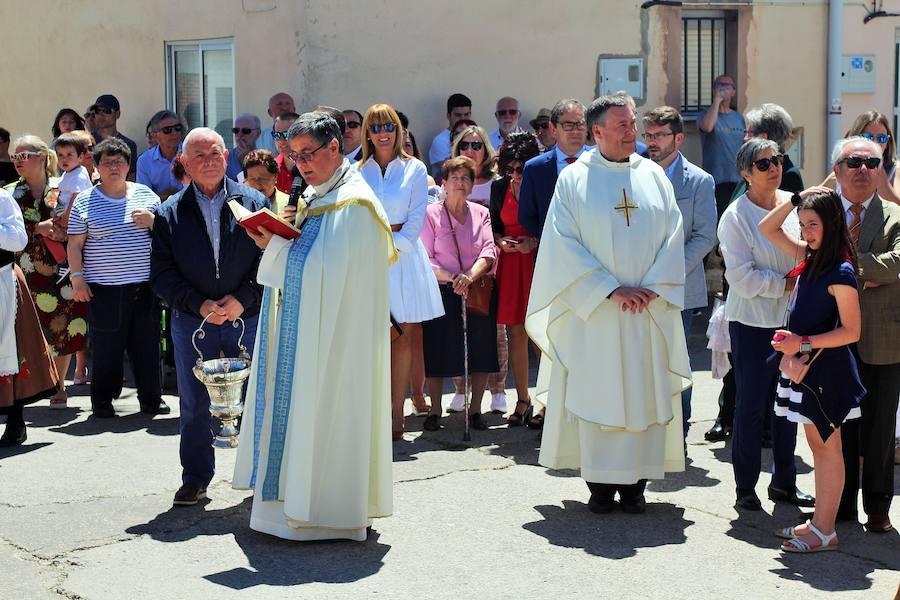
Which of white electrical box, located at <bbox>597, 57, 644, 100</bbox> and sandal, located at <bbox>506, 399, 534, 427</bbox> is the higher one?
white electrical box, located at <bbox>597, 57, 644, 100</bbox>

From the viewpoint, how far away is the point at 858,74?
15.1 metres

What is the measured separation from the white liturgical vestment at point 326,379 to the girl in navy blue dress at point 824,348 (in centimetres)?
196

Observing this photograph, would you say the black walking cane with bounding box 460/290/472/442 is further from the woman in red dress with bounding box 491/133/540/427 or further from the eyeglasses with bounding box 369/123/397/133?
the eyeglasses with bounding box 369/123/397/133

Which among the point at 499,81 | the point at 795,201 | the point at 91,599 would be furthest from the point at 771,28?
the point at 91,599

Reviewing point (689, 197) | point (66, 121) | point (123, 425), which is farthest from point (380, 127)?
point (66, 121)

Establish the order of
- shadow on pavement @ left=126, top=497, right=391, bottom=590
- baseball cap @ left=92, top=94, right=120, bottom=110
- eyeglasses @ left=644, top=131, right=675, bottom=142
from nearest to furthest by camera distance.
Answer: shadow on pavement @ left=126, top=497, right=391, bottom=590 < eyeglasses @ left=644, top=131, right=675, bottom=142 < baseball cap @ left=92, top=94, right=120, bottom=110

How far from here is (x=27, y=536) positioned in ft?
21.8

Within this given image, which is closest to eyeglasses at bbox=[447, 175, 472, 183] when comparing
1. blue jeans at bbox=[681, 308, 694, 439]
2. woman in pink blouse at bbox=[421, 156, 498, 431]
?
woman in pink blouse at bbox=[421, 156, 498, 431]

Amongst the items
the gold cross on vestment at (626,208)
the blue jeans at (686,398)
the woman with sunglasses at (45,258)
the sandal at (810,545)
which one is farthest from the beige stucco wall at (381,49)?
the sandal at (810,545)

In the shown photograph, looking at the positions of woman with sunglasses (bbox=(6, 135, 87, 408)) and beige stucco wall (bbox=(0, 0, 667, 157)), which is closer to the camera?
woman with sunglasses (bbox=(6, 135, 87, 408))

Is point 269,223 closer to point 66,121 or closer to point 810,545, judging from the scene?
point 810,545

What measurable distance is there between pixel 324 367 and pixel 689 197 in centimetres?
298

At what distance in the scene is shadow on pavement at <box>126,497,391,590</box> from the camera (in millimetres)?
5914

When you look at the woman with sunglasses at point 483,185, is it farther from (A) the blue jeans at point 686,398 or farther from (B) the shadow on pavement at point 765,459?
(B) the shadow on pavement at point 765,459
